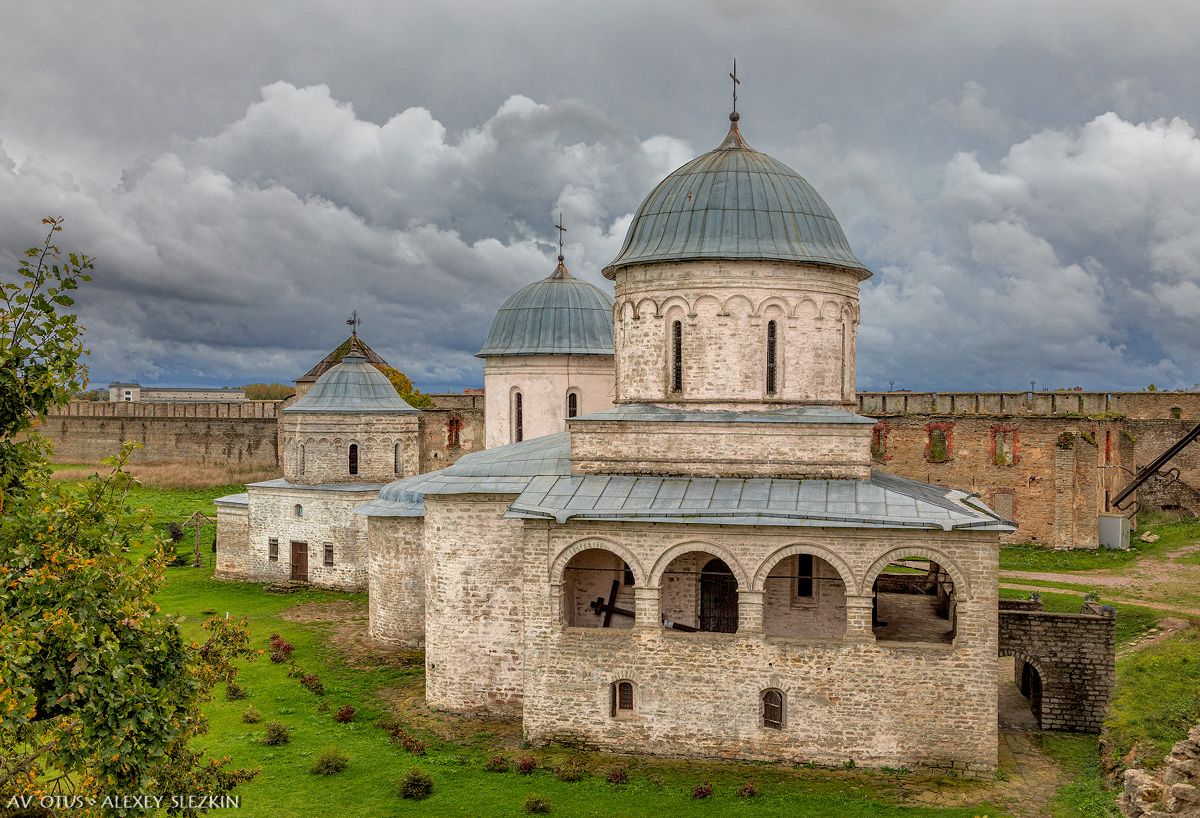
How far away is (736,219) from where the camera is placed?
55.9ft

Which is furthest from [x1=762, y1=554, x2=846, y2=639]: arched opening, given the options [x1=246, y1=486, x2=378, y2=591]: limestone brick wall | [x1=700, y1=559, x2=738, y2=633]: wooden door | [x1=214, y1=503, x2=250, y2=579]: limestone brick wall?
[x1=214, y1=503, x2=250, y2=579]: limestone brick wall

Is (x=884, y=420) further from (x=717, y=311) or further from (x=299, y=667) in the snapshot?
(x=299, y=667)

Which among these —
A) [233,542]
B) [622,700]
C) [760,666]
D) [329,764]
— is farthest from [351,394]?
[760,666]

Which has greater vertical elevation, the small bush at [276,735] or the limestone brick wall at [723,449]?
the limestone brick wall at [723,449]

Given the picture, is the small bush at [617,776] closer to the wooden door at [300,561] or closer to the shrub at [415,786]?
the shrub at [415,786]

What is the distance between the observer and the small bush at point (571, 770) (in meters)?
13.4

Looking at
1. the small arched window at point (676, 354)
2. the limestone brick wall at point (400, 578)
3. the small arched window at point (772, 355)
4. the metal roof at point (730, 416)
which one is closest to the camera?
the metal roof at point (730, 416)

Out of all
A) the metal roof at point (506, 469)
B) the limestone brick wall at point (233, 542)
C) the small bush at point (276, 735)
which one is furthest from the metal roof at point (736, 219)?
the limestone brick wall at point (233, 542)

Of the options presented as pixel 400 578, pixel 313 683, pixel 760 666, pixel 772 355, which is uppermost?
pixel 772 355

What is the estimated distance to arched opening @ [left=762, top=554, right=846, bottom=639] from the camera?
51.1 ft

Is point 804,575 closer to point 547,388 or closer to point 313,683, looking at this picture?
point 313,683

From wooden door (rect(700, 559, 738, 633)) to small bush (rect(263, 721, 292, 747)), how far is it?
23.3 feet

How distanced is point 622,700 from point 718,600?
2.49 meters

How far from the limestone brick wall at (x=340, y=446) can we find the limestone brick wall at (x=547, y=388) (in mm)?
5338
